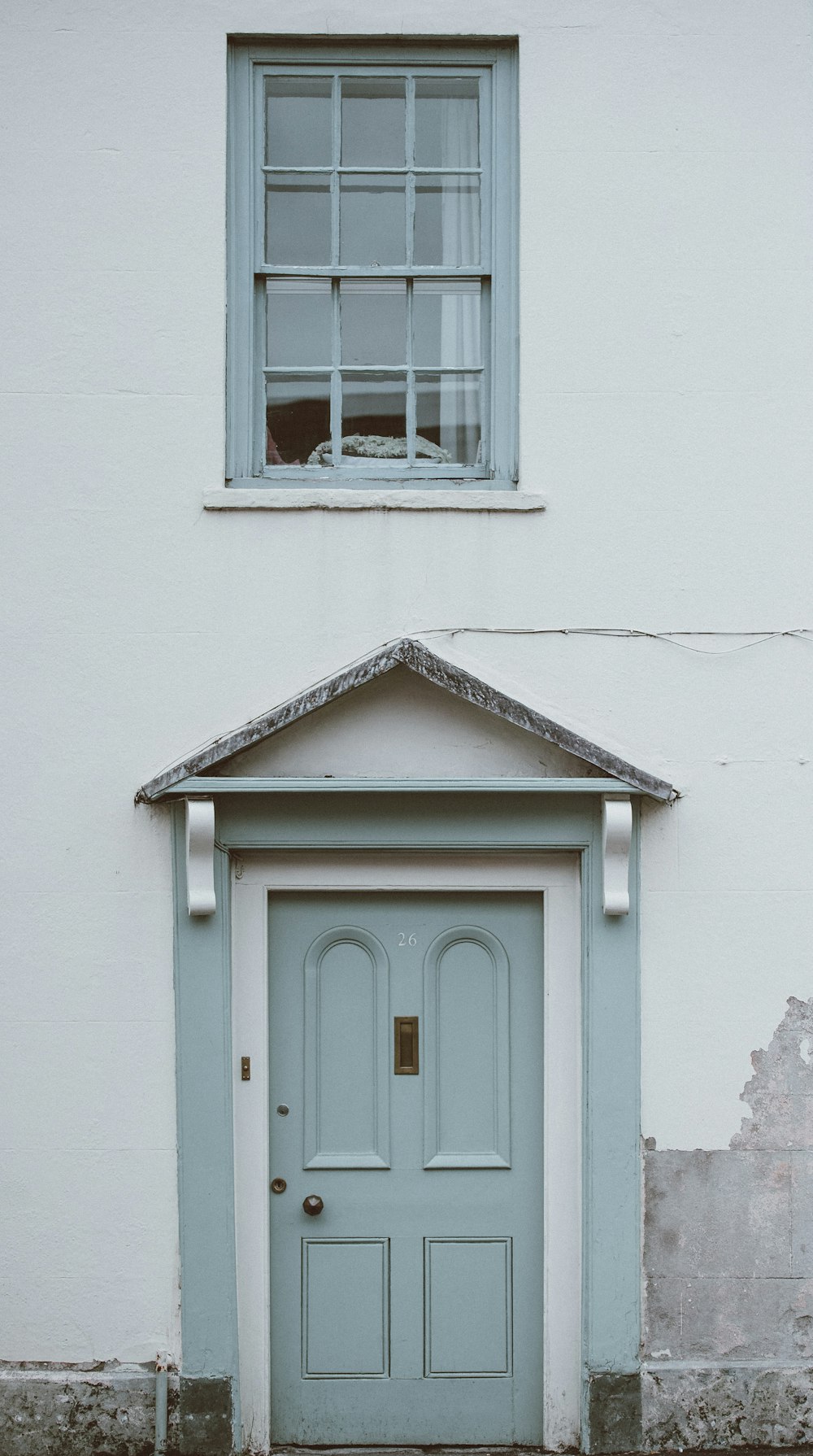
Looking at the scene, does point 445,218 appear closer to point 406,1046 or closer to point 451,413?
point 451,413

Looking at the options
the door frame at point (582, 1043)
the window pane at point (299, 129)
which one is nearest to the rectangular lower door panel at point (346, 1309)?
the door frame at point (582, 1043)

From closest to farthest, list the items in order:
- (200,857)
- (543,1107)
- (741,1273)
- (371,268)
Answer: (200,857), (741,1273), (543,1107), (371,268)

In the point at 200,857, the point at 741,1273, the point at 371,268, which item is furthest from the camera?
the point at 371,268

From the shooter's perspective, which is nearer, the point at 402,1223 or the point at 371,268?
the point at 402,1223

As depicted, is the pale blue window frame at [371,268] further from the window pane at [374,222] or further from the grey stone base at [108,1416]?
the grey stone base at [108,1416]

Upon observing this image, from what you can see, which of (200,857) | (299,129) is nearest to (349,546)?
(200,857)

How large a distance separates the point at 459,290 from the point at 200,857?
8.98 ft

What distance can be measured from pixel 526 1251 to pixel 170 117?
5.06 m

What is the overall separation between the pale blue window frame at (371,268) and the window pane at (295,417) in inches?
3.6

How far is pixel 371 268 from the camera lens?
207 inches

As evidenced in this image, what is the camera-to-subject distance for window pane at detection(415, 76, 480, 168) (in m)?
5.27

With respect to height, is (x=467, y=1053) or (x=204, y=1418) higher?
(x=467, y=1053)

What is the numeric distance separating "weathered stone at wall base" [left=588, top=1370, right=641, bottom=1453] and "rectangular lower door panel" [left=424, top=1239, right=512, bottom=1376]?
0.41 meters

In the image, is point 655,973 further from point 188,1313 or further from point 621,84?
point 621,84
